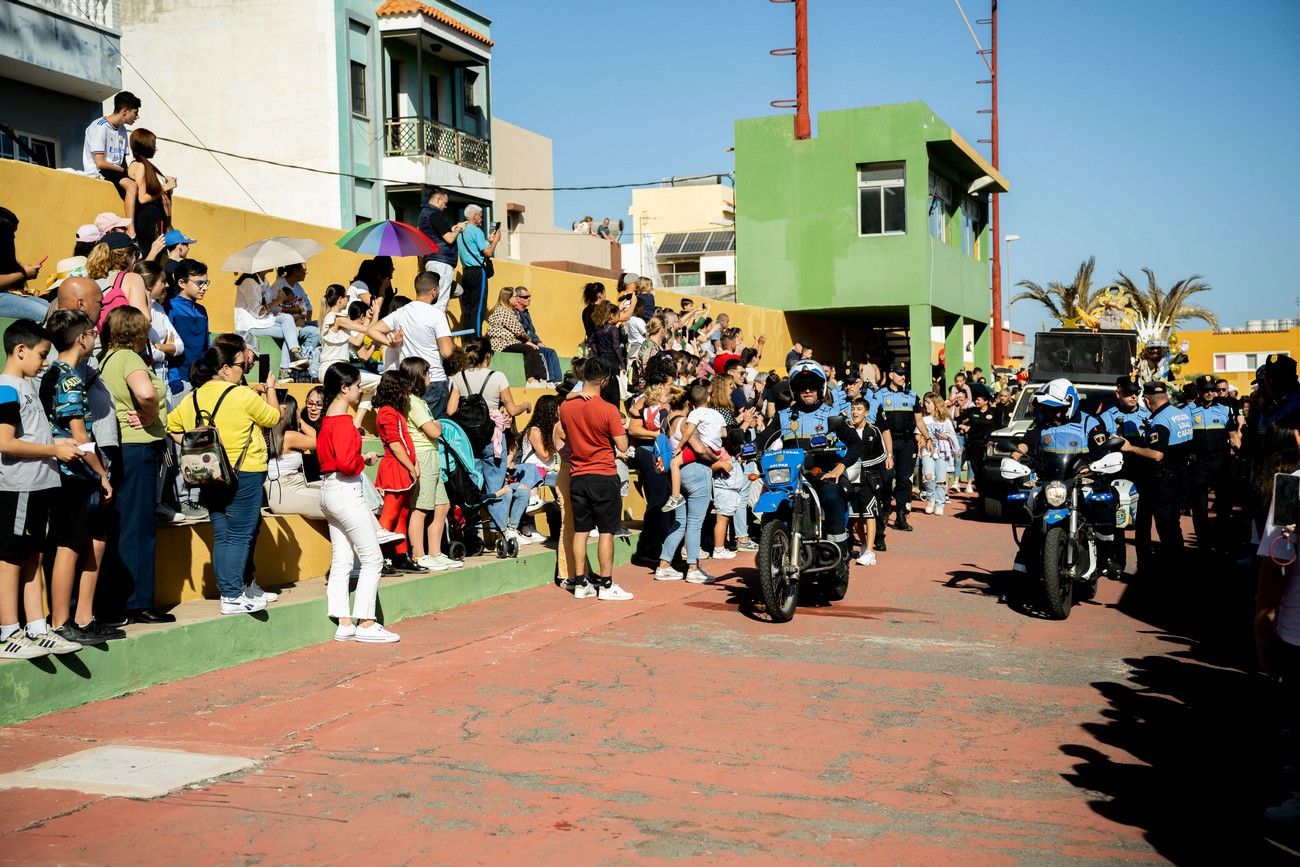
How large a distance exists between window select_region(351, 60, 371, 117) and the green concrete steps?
21962 mm

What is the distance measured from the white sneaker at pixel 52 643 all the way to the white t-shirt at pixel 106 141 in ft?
17.9

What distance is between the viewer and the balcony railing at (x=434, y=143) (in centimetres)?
3200

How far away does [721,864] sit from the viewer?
5160mm

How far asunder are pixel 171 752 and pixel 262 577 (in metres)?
3.81

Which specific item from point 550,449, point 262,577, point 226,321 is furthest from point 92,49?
point 262,577

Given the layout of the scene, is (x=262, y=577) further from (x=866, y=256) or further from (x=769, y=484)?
(x=866, y=256)

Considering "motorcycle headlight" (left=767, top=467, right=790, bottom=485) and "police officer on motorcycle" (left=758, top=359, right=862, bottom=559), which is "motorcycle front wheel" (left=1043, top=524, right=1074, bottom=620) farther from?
"motorcycle headlight" (left=767, top=467, right=790, bottom=485)

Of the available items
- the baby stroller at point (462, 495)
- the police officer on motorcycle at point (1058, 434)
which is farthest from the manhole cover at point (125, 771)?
the police officer on motorcycle at point (1058, 434)

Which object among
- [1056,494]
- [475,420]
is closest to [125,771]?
[475,420]

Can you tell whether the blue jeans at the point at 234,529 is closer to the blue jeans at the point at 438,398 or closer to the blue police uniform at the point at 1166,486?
the blue jeans at the point at 438,398

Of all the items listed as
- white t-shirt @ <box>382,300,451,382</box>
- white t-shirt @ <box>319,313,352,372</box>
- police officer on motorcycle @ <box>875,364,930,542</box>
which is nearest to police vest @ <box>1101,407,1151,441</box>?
police officer on motorcycle @ <box>875,364,930,542</box>

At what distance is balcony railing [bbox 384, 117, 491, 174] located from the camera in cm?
3200

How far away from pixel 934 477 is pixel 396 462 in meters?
12.3

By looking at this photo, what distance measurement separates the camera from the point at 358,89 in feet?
102
